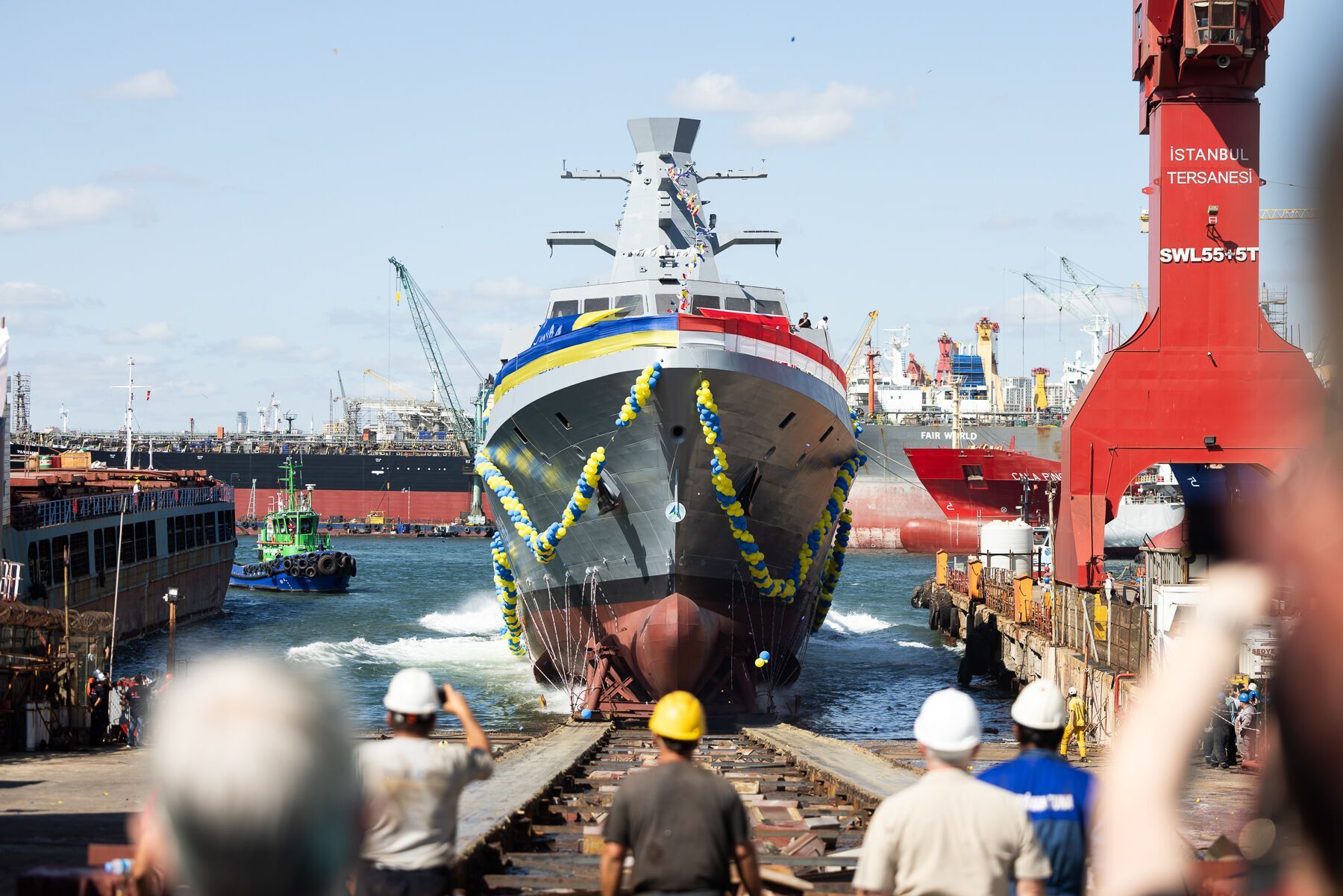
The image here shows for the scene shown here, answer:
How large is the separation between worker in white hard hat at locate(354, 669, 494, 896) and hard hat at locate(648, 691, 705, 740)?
3.03ft

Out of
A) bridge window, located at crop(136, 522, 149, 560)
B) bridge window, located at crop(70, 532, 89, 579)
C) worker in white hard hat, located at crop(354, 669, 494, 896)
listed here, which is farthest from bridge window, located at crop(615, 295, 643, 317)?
bridge window, located at crop(136, 522, 149, 560)

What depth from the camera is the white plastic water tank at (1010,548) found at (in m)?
44.5

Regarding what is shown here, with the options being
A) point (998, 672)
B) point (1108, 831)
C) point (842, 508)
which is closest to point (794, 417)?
point (842, 508)

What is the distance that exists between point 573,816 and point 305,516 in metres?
60.1

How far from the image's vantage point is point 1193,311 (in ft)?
84.7

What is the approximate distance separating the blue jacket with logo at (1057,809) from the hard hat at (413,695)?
237 centimetres

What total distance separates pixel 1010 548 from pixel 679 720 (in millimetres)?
40578

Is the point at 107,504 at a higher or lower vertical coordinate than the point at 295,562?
higher

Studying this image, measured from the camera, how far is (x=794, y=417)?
78.8ft

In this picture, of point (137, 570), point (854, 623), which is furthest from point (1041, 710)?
point (137, 570)

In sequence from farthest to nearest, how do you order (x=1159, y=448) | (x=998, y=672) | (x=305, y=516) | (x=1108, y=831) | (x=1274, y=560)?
(x=305, y=516)
(x=998, y=672)
(x=1159, y=448)
(x=1108, y=831)
(x=1274, y=560)

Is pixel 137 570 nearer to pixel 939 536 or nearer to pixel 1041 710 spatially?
pixel 1041 710

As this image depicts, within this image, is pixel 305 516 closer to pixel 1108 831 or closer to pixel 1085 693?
pixel 1085 693

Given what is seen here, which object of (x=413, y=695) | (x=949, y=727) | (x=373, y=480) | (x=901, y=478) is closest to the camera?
(x=949, y=727)
